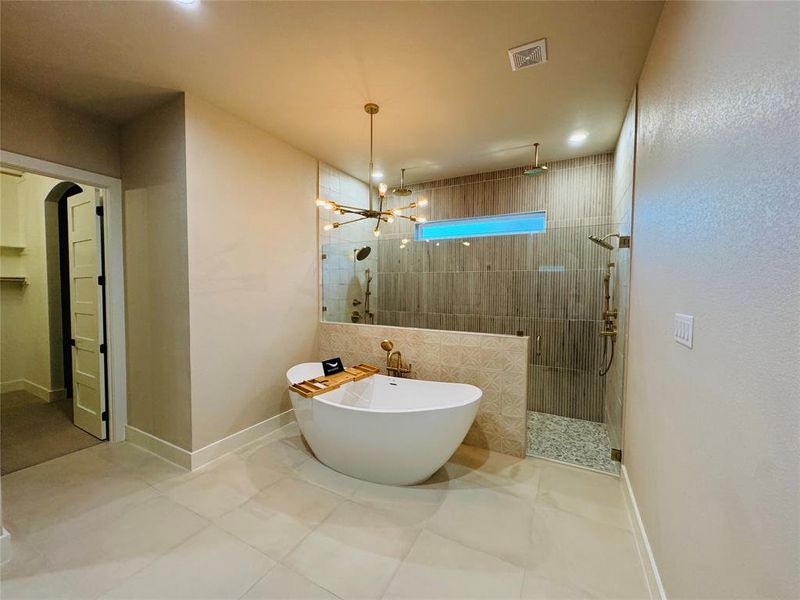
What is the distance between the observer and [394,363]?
3.05m

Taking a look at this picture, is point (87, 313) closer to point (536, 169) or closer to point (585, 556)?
point (585, 556)

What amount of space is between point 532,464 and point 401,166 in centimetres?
328

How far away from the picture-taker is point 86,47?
1859mm

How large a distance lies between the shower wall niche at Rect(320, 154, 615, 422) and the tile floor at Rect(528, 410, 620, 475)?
0.14 metres

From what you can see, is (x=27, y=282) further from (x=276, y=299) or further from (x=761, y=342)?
(x=761, y=342)

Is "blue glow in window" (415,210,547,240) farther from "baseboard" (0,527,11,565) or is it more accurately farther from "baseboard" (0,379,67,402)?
"baseboard" (0,379,67,402)

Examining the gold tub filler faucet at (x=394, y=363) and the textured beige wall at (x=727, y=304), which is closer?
the textured beige wall at (x=727, y=304)

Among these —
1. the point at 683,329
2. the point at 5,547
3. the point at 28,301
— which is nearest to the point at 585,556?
the point at 683,329

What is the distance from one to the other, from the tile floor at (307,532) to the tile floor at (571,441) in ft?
0.50

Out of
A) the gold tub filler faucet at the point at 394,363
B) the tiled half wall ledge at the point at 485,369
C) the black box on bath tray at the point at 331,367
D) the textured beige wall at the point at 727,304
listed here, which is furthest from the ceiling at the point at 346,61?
the black box on bath tray at the point at 331,367

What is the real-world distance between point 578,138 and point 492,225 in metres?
1.15

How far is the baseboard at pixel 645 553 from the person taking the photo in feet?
4.51

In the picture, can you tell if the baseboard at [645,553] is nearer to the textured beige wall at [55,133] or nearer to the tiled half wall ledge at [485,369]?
the tiled half wall ledge at [485,369]

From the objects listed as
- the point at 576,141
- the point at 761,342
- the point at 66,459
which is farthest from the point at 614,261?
the point at 66,459
